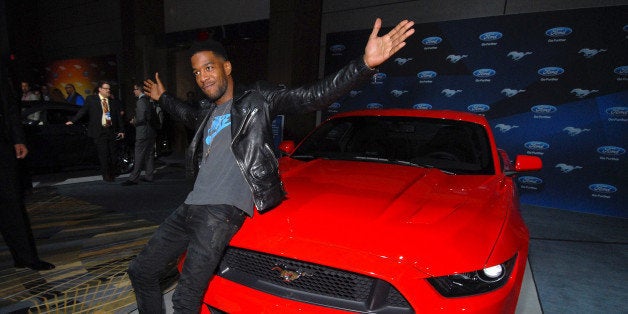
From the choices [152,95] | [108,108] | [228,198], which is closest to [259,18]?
[108,108]

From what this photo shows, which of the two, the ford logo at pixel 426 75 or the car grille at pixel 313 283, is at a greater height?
the ford logo at pixel 426 75

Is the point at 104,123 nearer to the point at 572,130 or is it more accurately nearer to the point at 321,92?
the point at 321,92

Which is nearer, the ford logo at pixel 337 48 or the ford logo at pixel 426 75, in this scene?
the ford logo at pixel 426 75

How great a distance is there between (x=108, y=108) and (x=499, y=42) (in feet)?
23.1

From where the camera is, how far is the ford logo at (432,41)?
6719 millimetres

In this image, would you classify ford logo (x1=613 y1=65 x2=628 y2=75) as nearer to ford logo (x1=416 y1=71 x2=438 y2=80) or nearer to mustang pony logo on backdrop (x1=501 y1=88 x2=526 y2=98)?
mustang pony logo on backdrop (x1=501 y1=88 x2=526 y2=98)

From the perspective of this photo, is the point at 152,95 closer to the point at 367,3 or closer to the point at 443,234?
the point at 443,234

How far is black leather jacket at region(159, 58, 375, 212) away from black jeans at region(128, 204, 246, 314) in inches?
7.0

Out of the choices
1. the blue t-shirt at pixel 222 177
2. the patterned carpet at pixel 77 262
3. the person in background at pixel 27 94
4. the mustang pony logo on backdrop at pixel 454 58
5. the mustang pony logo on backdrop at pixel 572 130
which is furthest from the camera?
the person in background at pixel 27 94

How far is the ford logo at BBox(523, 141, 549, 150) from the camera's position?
592 cm

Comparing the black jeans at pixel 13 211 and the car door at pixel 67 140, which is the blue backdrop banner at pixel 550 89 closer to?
the black jeans at pixel 13 211

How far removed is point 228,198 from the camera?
156 cm

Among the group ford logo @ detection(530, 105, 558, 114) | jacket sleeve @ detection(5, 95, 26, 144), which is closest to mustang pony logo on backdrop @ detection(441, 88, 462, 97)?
ford logo @ detection(530, 105, 558, 114)

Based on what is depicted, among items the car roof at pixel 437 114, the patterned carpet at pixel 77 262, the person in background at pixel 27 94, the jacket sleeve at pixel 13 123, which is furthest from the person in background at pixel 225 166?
the person in background at pixel 27 94
